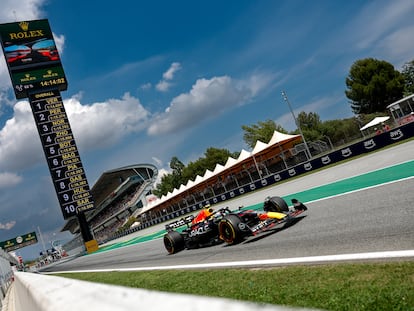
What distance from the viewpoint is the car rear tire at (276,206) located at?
917 cm

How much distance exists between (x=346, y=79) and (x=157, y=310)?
64.8m

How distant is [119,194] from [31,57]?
52.4 metres

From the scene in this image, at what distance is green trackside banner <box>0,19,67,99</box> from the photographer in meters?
37.0

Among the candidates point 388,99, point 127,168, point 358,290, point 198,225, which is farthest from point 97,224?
point 358,290

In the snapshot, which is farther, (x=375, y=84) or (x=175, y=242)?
(x=375, y=84)

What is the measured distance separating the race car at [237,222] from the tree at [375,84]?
5352 cm

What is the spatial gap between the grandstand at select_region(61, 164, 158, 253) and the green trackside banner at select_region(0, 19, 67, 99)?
4195 centimetres

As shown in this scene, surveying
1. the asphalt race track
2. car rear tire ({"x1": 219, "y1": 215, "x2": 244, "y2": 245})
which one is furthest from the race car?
the asphalt race track

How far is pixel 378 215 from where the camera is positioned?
6.52 m

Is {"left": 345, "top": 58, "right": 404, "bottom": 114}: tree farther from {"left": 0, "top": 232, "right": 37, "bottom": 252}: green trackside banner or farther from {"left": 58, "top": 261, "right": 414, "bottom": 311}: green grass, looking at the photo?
{"left": 0, "top": 232, "right": 37, "bottom": 252}: green trackside banner

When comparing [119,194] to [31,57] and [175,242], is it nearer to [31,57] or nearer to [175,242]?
[31,57]

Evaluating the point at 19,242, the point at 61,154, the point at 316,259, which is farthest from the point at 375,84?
the point at 19,242

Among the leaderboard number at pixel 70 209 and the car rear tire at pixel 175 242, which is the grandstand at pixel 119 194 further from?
the car rear tire at pixel 175 242

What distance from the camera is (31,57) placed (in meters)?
37.9
